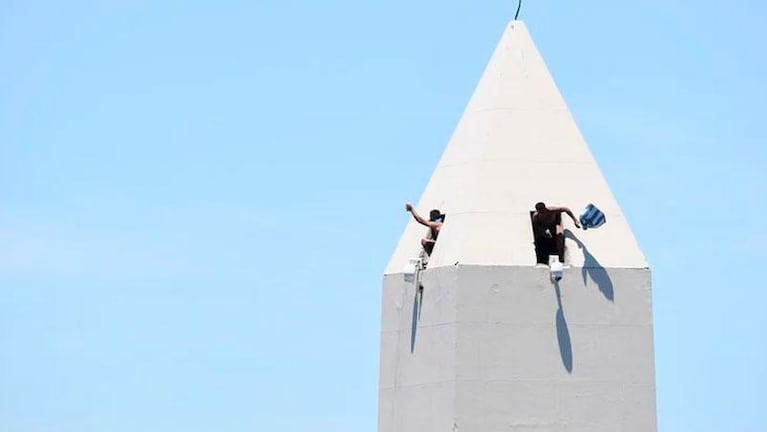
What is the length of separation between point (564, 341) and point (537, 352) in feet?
1.61

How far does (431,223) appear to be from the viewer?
30453 mm

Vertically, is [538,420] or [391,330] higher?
[391,330]

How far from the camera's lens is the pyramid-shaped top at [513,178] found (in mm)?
29375

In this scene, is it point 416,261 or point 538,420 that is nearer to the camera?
point 538,420

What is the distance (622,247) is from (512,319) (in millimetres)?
2343

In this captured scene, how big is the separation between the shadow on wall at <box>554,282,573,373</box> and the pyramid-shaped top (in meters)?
0.99

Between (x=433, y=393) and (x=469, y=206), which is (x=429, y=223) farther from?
(x=433, y=393)

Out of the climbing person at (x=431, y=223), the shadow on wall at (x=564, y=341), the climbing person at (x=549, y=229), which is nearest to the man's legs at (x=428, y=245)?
the climbing person at (x=431, y=223)

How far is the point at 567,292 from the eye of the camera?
1144 inches

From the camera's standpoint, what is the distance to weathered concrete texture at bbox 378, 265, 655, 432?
28.5m

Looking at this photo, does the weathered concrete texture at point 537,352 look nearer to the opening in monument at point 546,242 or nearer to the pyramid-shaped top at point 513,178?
the pyramid-shaped top at point 513,178

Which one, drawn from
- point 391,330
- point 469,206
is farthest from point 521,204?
point 391,330

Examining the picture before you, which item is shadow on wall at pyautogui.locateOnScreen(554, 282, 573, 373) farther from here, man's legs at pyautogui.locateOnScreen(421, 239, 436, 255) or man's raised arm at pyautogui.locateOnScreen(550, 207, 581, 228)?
man's legs at pyautogui.locateOnScreen(421, 239, 436, 255)

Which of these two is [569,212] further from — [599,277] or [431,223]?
[431,223]
